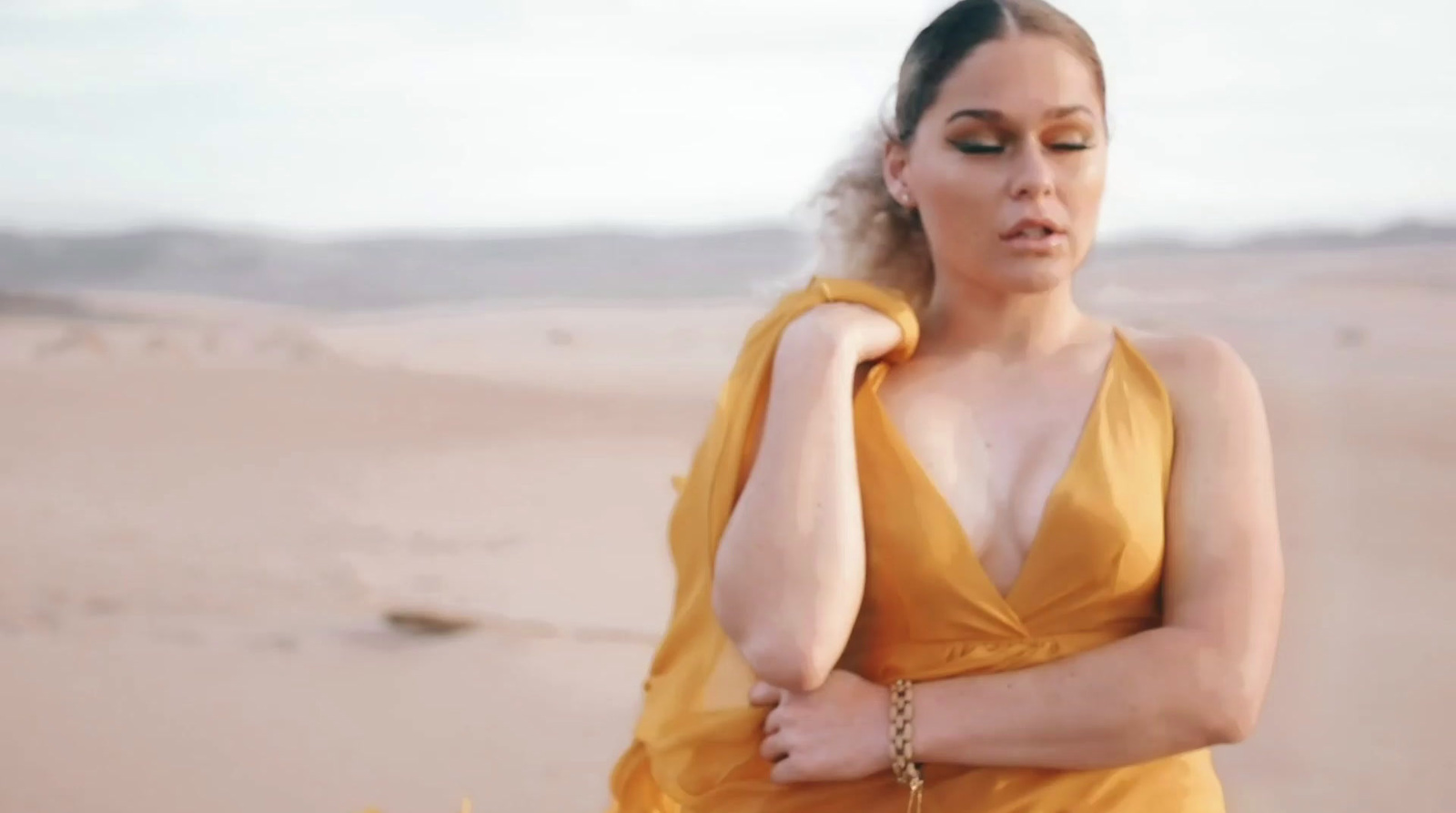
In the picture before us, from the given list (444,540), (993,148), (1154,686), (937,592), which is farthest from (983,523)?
(444,540)

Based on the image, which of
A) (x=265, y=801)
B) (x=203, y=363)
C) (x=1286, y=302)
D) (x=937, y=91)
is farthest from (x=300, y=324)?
(x=937, y=91)

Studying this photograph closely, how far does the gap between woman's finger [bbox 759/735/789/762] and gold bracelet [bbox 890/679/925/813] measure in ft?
0.24

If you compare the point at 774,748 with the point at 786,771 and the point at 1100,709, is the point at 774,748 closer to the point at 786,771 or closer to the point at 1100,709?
the point at 786,771

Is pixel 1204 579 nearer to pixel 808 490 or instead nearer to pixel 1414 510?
pixel 808 490

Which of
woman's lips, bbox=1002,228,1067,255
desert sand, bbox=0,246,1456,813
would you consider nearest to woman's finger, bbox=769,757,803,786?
woman's lips, bbox=1002,228,1067,255

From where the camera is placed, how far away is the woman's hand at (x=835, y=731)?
1157 mm

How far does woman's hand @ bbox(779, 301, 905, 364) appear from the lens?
1173mm

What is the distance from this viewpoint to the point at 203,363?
4.45 meters

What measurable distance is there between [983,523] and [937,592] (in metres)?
0.06

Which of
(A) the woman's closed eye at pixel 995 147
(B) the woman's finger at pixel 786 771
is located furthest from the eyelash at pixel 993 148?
(B) the woman's finger at pixel 786 771

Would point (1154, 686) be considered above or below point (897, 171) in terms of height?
below

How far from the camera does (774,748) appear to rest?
1.18 m

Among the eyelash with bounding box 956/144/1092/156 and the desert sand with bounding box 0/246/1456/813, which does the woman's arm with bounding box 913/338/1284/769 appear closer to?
the eyelash with bounding box 956/144/1092/156

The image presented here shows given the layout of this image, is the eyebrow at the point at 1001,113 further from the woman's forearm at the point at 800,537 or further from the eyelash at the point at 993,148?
the woman's forearm at the point at 800,537
